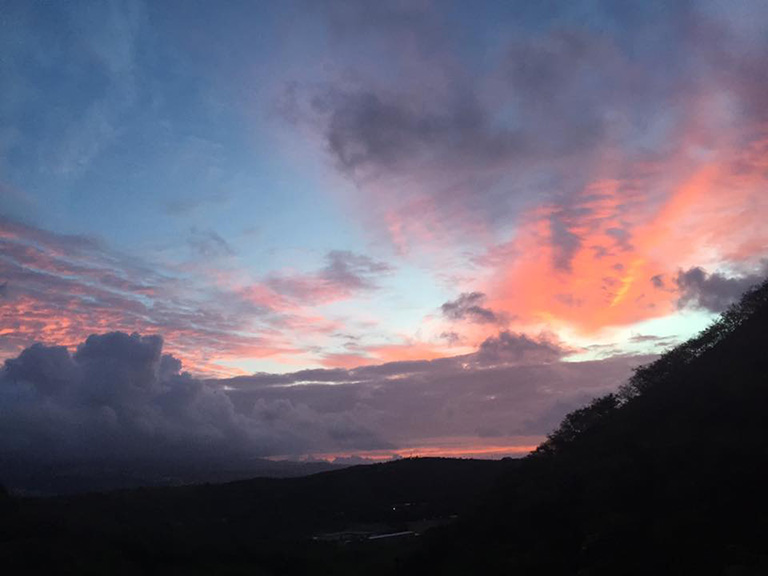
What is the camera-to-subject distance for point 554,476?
5788 centimetres

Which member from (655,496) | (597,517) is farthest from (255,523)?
(655,496)

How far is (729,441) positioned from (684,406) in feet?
45.6

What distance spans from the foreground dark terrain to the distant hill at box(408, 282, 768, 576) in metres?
0.13

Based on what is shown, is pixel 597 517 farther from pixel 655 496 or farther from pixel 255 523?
pixel 255 523

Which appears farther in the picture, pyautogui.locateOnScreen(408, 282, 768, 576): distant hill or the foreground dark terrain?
the foreground dark terrain

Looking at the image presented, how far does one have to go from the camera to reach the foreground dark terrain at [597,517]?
1318 inches

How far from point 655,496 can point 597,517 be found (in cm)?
421

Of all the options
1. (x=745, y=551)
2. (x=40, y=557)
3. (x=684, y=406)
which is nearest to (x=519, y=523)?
(x=684, y=406)

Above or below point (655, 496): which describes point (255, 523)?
below

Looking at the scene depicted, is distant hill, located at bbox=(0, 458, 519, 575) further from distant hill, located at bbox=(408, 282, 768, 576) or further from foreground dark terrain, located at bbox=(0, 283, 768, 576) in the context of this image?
distant hill, located at bbox=(408, 282, 768, 576)

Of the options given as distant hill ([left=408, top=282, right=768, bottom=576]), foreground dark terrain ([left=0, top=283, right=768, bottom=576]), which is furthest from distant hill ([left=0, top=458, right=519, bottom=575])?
distant hill ([left=408, top=282, right=768, bottom=576])

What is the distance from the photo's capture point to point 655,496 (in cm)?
3909

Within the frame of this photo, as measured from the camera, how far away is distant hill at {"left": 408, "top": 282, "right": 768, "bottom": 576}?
32.1 metres

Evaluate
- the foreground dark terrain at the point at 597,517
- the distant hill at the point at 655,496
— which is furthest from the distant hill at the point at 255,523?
the distant hill at the point at 655,496
